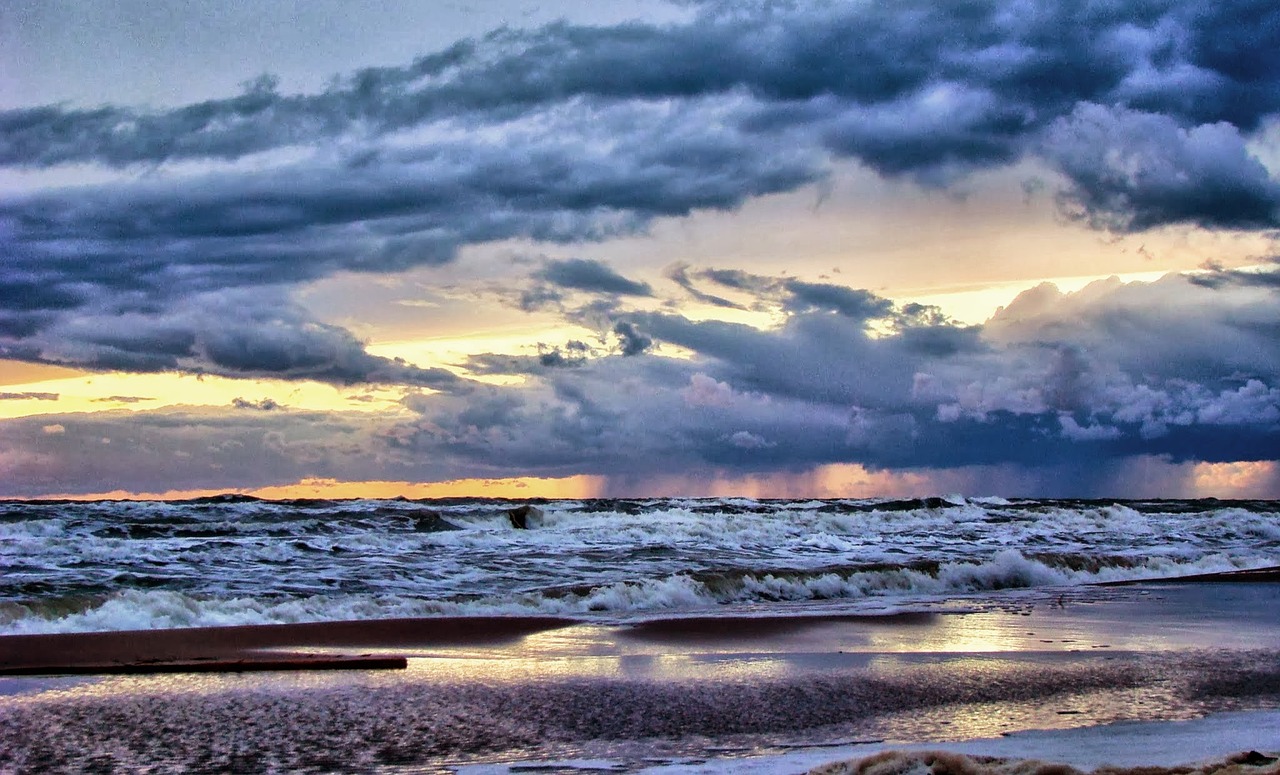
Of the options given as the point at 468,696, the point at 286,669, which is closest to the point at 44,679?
the point at 286,669

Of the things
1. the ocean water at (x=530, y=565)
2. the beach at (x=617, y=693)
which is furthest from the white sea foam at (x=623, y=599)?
the beach at (x=617, y=693)

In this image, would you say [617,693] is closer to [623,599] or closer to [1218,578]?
[623,599]

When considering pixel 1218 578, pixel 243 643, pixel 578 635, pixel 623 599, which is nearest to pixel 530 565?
pixel 623 599

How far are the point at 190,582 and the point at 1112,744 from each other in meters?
15.1

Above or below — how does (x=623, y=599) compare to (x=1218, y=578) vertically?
above

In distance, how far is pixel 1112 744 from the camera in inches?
276

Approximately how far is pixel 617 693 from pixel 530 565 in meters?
12.8

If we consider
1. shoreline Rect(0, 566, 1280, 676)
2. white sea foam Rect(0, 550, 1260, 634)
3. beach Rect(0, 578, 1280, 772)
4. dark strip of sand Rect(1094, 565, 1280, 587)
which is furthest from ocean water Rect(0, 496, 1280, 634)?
beach Rect(0, 578, 1280, 772)

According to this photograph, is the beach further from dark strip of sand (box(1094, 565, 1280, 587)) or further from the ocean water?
dark strip of sand (box(1094, 565, 1280, 587))

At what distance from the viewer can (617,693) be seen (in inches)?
368

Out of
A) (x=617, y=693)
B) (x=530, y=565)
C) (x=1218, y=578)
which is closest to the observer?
(x=617, y=693)

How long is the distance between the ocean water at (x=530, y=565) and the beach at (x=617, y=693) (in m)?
1.37

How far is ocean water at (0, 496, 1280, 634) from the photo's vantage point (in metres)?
15.8

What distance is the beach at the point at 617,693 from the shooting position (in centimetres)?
711
